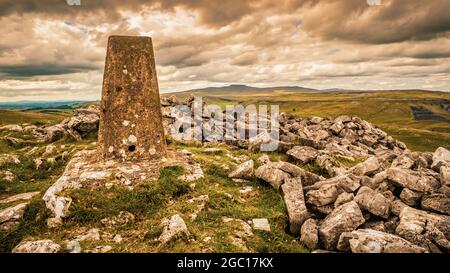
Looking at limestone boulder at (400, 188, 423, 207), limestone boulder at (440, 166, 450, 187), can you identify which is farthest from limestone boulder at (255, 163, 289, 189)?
limestone boulder at (440, 166, 450, 187)

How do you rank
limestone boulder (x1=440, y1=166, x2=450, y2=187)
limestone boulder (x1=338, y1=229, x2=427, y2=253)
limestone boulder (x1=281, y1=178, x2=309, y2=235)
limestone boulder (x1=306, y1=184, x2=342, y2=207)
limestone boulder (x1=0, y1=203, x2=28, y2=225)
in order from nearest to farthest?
limestone boulder (x1=338, y1=229, x2=427, y2=253), limestone boulder (x1=0, y1=203, x2=28, y2=225), limestone boulder (x1=281, y1=178, x2=309, y2=235), limestone boulder (x1=306, y1=184, x2=342, y2=207), limestone boulder (x1=440, y1=166, x2=450, y2=187)

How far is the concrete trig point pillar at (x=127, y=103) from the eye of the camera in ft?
44.4

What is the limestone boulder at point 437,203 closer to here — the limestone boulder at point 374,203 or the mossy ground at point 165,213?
the limestone boulder at point 374,203

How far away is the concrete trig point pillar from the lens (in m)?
13.5

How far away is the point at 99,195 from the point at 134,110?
13.3 ft

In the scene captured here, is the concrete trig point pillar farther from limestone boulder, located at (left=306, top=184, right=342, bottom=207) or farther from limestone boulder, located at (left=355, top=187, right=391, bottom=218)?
limestone boulder, located at (left=355, top=187, right=391, bottom=218)

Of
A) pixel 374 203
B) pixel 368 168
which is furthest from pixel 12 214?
pixel 368 168

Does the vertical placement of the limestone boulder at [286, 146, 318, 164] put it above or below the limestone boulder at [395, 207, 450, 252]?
above

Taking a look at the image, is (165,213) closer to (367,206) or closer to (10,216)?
(10,216)

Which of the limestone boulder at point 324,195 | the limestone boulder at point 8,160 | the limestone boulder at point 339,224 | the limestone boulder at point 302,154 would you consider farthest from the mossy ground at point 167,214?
the limestone boulder at point 302,154

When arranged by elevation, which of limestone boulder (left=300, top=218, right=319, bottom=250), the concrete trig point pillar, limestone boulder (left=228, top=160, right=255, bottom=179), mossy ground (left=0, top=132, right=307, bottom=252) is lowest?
limestone boulder (left=300, top=218, right=319, bottom=250)

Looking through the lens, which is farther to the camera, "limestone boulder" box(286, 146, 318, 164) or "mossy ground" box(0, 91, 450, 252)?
"limestone boulder" box(286, 146, 318, 164)

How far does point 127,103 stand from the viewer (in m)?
13.6
